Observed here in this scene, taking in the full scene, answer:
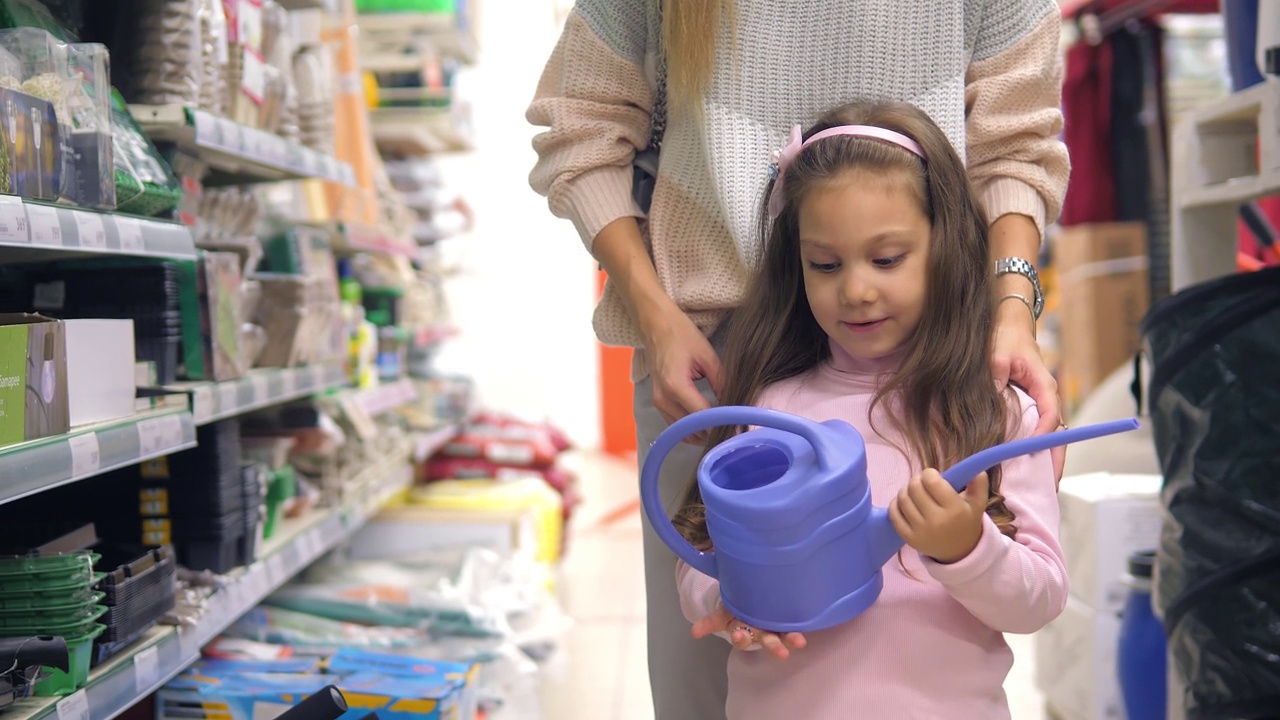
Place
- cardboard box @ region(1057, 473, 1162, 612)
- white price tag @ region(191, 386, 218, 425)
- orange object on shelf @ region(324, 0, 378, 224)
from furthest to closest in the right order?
1. orange object on shelf @ region(324, 0, 378, 224)
2. cardboard box @ region(1057, 473, 1162, 612)
3. white price tag @ region(191, 386, 218, 425)

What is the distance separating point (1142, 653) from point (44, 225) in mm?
1874

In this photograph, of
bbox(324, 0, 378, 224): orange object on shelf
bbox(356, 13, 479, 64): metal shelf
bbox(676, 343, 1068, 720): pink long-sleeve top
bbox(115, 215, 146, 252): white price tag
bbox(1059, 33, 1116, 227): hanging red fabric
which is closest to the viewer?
bbox(676, 343, 1068, 720): pink long-sleeve top

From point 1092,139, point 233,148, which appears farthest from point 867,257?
point 1092,139

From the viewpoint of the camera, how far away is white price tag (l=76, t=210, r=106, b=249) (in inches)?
55.5

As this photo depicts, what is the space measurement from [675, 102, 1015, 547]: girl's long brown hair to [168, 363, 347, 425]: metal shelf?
936 millimetres

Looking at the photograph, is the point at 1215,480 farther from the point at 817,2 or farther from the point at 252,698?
the point at 252,698

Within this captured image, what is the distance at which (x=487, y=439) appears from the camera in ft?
13.3

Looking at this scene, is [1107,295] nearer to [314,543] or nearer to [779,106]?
[314,543]

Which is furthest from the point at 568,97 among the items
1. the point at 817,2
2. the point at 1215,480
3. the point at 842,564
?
the point at 1215,480

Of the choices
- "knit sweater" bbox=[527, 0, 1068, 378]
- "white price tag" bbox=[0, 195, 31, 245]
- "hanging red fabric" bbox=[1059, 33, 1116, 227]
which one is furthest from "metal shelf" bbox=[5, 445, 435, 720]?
"hanging red fabric" bbox=[1059, 33, 1116, 227]

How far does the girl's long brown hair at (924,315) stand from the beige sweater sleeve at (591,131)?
0.72 feet

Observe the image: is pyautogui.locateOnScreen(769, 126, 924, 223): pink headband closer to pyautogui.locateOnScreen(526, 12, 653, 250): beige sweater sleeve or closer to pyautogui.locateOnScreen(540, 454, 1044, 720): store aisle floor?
pyautogui.locateOnScreen(526, 12, 653, 250): beige sweater sleeve

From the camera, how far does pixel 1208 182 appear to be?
6.59 ft

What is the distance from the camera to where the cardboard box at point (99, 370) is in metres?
1.45
